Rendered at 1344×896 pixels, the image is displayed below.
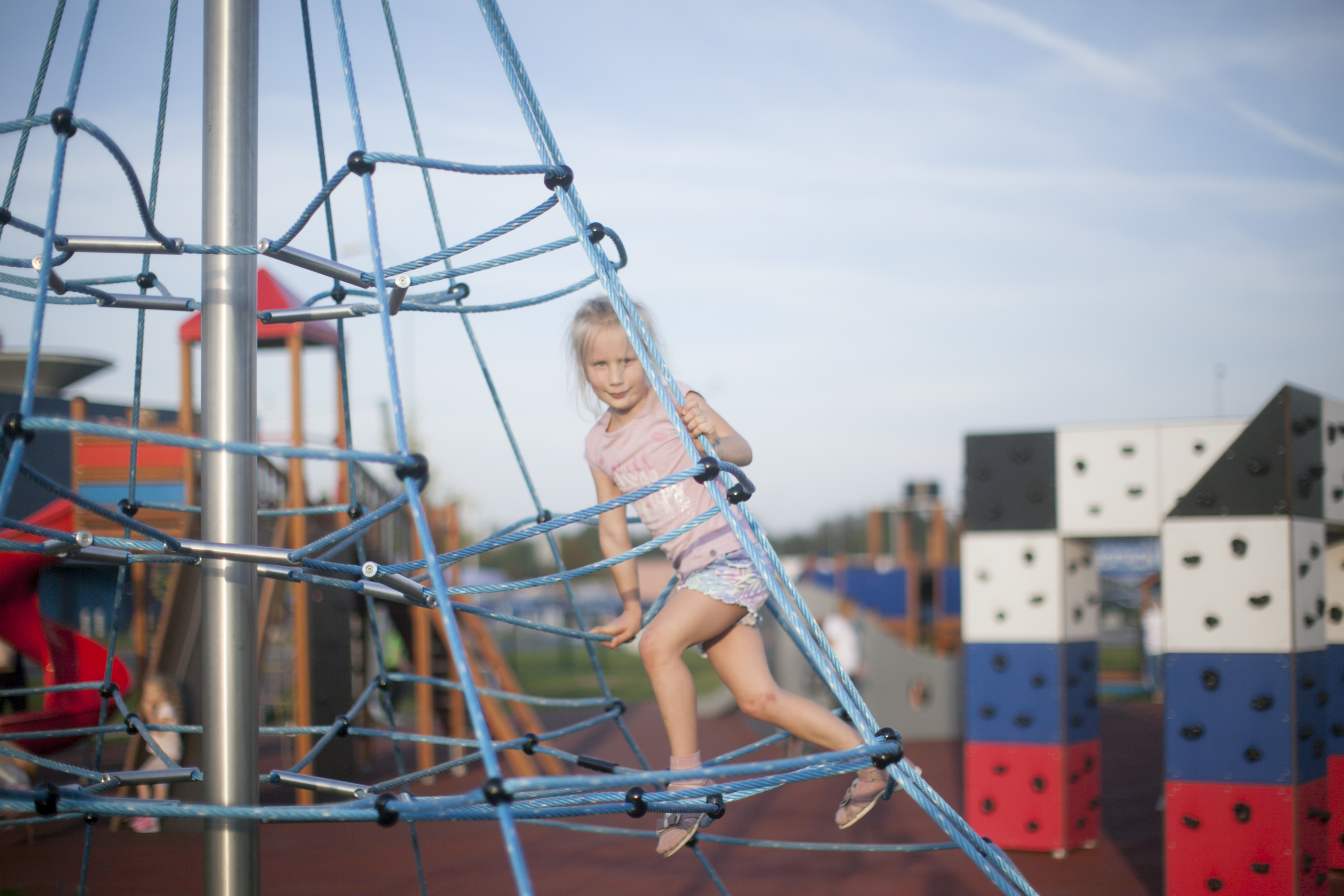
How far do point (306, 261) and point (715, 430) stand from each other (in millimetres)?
979

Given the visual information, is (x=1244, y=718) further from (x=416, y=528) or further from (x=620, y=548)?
Result: (x=416, y=528)

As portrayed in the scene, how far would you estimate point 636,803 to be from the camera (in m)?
2.07

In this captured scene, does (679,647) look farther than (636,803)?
Yes

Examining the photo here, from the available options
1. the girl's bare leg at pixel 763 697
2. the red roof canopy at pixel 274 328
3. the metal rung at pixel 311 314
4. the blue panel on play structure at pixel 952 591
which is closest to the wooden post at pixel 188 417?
the red roof canopy at pixel 274 328

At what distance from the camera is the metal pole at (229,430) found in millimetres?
2094

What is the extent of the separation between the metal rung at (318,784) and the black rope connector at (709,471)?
3.42ft

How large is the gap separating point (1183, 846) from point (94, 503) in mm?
4487

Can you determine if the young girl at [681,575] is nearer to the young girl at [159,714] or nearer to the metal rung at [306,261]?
the metal rung at [306,261]

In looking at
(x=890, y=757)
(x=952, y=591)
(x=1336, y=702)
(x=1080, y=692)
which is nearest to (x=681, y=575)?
(x=890, y=757)

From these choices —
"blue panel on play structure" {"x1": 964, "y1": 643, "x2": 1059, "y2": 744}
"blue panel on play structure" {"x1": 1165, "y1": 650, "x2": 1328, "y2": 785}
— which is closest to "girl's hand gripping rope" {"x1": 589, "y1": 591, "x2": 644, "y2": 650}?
"blue panel on play structure" {"x1": 1165, "y1": 650, "x2": 1328, "y2": 785}

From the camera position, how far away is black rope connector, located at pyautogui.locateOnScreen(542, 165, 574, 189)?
2230 millimetres

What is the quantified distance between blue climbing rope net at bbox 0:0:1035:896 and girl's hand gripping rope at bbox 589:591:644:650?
0.29 feet

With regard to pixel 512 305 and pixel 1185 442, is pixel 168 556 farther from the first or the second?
pixel 1185 442

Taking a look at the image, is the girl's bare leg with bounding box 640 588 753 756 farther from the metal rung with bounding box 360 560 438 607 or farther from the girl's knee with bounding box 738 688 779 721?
the metal rung with bounding box 360 560 438 607
